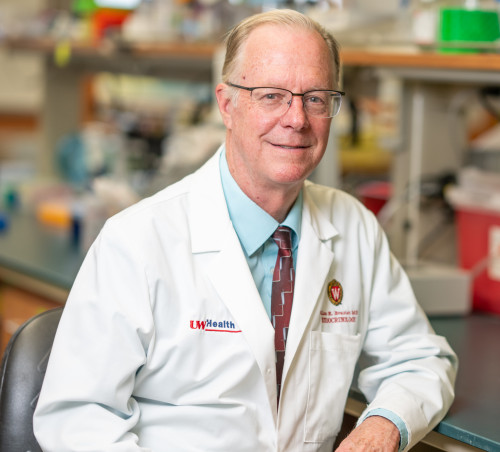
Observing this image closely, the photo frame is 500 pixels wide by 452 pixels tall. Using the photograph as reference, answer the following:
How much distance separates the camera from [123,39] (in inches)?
118

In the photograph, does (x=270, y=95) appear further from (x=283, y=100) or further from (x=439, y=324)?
(x=439, y=324)

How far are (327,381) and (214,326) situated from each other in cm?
25

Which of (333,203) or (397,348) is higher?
(333,203)

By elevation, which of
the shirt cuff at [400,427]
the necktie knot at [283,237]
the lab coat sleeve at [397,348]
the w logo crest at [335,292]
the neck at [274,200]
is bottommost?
the shirt cuff at [400,427]

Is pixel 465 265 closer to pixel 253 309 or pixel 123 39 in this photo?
pixel 253 309

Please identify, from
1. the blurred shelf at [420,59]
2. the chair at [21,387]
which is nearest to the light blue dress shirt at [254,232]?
the chair at [21,387]

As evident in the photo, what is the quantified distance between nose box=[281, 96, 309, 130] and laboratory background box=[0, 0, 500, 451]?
567mm

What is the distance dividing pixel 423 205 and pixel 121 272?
1.28 meters

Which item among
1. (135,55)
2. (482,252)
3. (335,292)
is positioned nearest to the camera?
(335,292)

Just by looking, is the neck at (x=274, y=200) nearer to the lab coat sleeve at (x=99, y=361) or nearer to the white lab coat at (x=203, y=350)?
the white lab coat at (x=203, y=350)

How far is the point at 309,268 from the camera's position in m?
1.40

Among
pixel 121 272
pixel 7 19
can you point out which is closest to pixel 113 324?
pixel 121 272

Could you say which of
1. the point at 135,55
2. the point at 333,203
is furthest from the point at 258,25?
the point at 135,55

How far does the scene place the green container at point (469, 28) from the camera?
5.88ft
